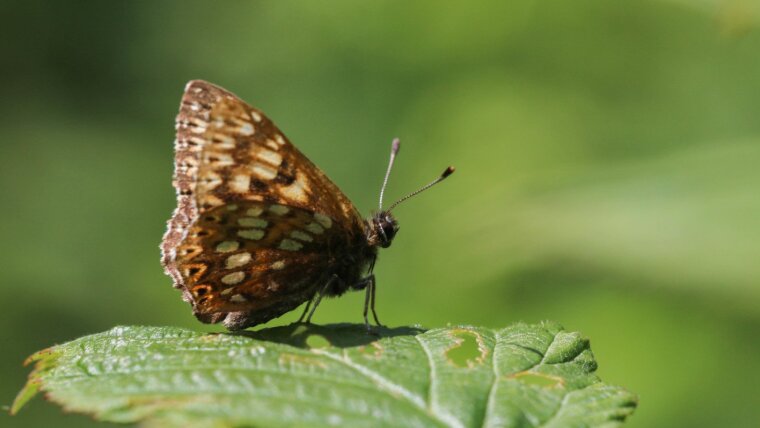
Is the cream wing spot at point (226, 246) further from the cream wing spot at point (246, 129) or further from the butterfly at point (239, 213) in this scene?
the cream wing spot at point (246, 129)

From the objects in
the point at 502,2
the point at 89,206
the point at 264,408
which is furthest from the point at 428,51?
the point at 264,408

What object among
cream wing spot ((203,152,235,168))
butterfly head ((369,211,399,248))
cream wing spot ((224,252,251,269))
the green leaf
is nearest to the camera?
the green leaf

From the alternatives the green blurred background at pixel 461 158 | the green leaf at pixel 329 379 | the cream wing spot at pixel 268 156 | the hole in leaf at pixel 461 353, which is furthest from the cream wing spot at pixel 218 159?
the green blurred background at pixel 461 158

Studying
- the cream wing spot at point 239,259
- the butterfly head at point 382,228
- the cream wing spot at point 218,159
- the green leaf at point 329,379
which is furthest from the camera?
the butterfly head at point 382,228

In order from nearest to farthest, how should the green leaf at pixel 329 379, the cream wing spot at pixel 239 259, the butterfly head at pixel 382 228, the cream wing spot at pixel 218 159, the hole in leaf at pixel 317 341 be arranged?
the green leaf at pixel 329 379 < the hole in leaf at pixel 317 341 < the cream wing spot at pixel 218 159 < the cream wing spot at pixel 239 259 < the butterfly head at pixel 382 228

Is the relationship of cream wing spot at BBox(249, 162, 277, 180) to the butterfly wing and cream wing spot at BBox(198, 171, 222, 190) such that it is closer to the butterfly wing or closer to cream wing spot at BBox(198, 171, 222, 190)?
the butterfly wing

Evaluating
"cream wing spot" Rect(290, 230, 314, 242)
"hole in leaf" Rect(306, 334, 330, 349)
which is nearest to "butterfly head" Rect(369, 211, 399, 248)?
"cream wing spot" Rect(290, 230, 314, 242)

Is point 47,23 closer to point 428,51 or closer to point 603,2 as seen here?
point 428,51

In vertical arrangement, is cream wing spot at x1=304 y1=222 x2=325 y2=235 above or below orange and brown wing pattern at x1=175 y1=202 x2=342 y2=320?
above
